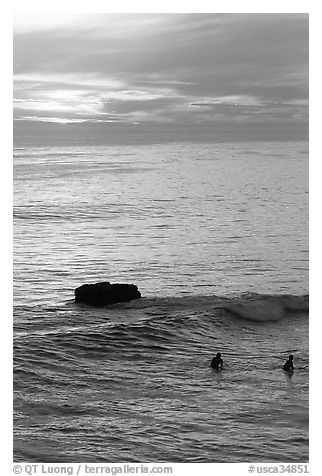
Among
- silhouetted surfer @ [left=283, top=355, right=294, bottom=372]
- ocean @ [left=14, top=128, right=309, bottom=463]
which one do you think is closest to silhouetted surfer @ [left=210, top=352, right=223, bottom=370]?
ocean @ [left=14, top=128, right=309, bottom=463]

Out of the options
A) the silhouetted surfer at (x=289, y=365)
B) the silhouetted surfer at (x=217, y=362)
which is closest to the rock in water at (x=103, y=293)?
the silhouetted surfer at (x=217, y=362)

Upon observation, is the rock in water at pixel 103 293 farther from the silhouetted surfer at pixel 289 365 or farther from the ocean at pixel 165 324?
the silhouetted surfer at pixel 289 365

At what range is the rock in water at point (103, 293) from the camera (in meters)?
23.3

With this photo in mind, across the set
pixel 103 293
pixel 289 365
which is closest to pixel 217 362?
pixel 289 365

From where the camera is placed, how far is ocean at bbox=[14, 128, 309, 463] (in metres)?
14.3

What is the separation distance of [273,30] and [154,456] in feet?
30.9

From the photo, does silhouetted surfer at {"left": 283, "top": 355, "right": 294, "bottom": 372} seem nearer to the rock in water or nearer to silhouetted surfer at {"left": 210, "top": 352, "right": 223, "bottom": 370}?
silhouetted surfer at {"left": 210, "top": 352, "right": 223, "bottom": 370}

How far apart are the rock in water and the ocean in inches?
13.4

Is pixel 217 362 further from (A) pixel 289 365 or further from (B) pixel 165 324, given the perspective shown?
(B) pixel 165 324

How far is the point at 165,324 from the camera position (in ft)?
72.9

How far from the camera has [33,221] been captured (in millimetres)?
32625

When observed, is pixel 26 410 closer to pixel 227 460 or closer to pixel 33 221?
pixel 227 460

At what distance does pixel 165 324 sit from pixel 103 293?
8.66 ft
